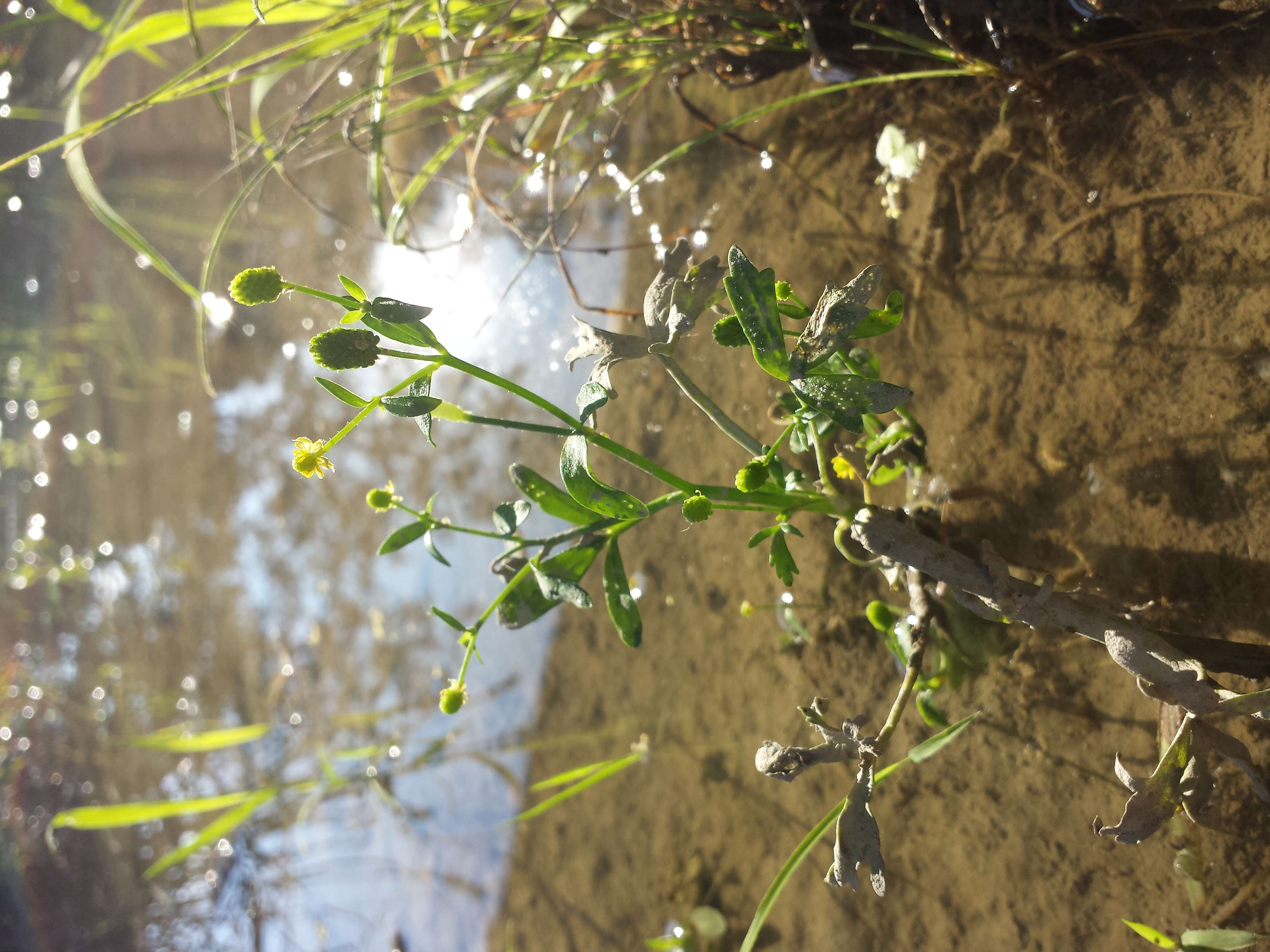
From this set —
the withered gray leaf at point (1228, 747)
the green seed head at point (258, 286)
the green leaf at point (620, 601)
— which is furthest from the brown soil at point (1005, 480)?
the green seed head at point (258, 286)

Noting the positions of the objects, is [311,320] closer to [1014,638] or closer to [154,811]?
[154,811]

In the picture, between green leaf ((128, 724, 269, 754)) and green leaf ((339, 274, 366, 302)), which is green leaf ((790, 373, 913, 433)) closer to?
green leaf ((339, 274, 366, 302))

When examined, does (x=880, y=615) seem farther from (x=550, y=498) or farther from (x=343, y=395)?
(x=343, y=395)

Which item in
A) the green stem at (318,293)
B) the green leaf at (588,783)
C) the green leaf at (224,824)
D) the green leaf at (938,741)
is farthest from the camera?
the green leaf at (224,824)

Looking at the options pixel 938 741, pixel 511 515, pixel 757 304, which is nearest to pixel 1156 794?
pixel 938 741

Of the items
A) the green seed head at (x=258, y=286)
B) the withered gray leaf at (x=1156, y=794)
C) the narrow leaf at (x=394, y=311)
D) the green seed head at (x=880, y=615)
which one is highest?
the green seed head at (x=258, y=286)

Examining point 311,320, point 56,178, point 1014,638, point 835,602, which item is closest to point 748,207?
point 835,602

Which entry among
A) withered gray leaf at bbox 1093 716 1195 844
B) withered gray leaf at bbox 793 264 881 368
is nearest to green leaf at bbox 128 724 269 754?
withered gray leaf at bbox 793 264 881 368

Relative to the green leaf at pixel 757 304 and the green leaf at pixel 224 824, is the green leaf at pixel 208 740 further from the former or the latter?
the green leaf at pixel 757 304
